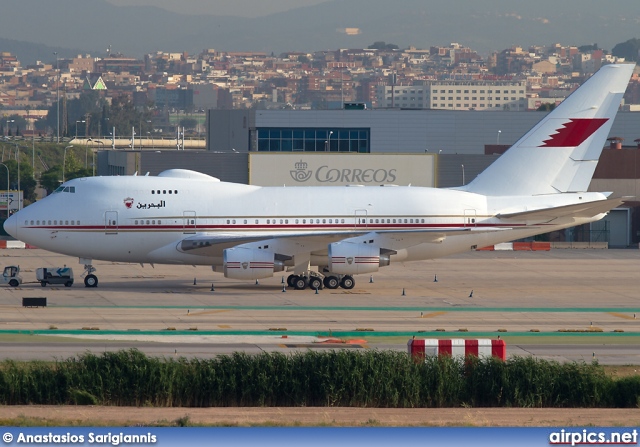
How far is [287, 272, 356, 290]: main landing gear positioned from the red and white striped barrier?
880 inches

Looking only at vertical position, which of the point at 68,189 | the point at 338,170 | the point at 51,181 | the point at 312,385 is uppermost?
the point at 338,170

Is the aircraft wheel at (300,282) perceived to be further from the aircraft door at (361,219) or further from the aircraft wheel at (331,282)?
the aircraft door at (361,219)

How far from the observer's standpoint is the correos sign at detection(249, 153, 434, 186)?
271 feet

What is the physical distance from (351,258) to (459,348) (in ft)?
66.7

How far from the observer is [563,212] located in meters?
52.2

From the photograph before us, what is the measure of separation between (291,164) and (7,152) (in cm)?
9963

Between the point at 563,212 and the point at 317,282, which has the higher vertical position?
Answer: the point at 563,212

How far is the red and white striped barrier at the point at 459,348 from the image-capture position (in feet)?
99.5

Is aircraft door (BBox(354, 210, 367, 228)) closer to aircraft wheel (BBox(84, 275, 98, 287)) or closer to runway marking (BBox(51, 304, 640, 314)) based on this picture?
runway marking (BBox(51, 304, 640, 314))

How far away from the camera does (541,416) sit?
2538 centimetres

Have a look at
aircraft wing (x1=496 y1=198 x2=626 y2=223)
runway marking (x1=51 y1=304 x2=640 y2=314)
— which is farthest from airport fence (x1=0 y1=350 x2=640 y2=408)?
aircraft wing (x1=496 y1=198 x2=626 y2=223)

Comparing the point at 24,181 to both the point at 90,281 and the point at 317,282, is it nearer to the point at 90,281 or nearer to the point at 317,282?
the point at 90,281

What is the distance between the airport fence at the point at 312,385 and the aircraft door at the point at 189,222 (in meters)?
23.7

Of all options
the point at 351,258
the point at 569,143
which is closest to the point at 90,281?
A: the point at 351,258
